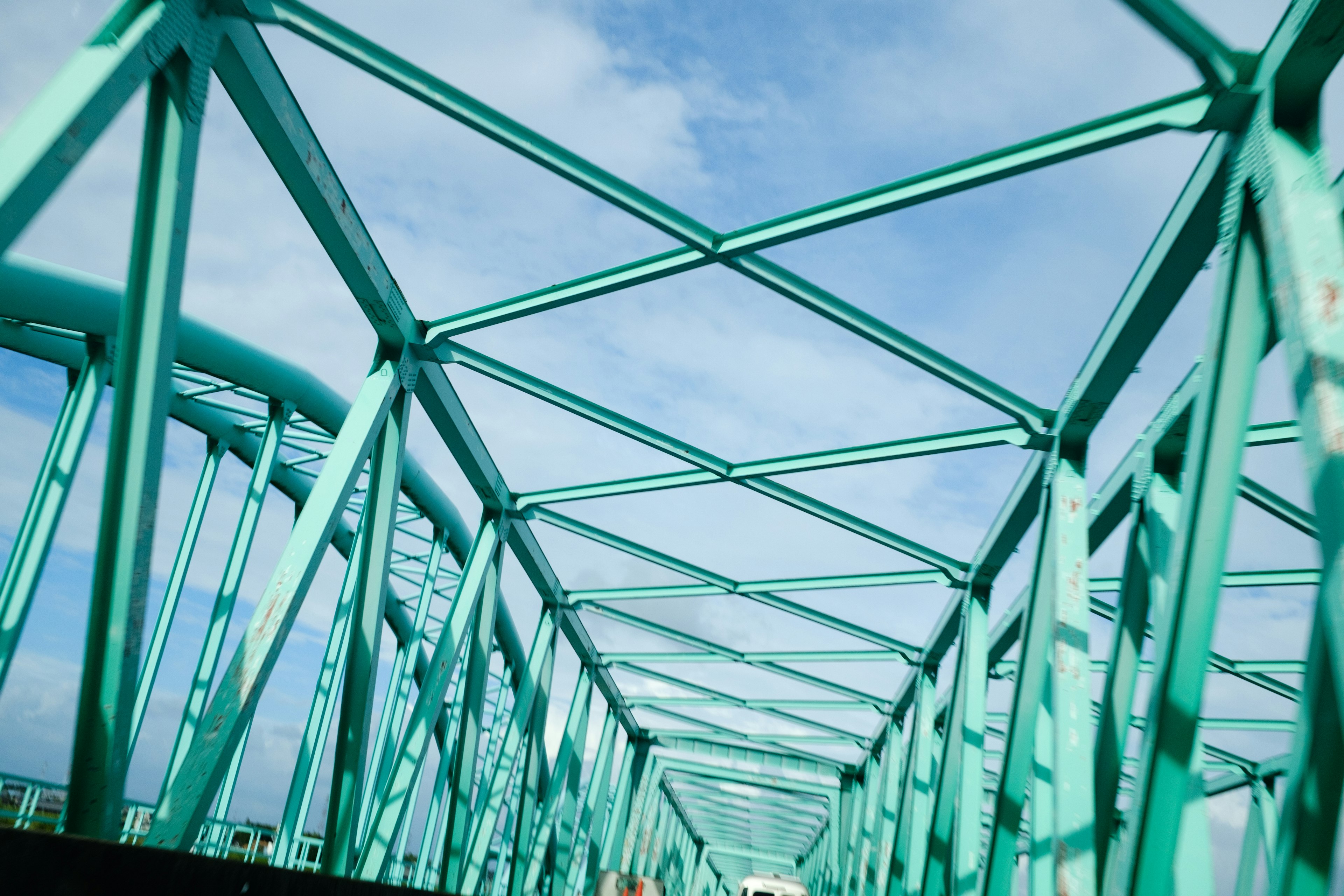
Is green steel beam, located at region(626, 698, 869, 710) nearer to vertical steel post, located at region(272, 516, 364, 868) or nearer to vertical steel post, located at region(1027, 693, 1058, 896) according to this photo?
vertical steel post, located at region(272, 516, 364, 868)

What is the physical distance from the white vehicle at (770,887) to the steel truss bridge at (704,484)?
2.19 meters

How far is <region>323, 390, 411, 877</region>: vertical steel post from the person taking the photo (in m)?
8.54

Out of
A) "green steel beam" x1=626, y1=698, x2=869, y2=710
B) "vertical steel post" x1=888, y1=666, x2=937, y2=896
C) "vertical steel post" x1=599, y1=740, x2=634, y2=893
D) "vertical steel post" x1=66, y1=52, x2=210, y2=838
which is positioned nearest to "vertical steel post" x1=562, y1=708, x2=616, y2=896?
"vertical steel post" x1=599, y1=740, x2=634, y2=893

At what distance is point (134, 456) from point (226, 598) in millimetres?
8695

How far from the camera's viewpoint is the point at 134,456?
5277 millimetres

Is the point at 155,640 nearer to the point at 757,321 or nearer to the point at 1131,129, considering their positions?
the point at 757,321

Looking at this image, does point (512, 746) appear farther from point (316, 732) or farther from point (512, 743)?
point (316, 732)

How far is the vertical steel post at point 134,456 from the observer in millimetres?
5109

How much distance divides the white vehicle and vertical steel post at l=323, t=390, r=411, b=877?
11.5m

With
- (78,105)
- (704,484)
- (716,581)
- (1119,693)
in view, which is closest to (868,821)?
(716,581)

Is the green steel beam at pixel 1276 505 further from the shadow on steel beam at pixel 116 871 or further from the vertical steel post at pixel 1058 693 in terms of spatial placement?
the shadow on steel beam at pixel 116 871

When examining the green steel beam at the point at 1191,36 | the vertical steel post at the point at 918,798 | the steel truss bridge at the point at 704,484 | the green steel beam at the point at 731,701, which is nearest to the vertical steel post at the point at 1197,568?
the steel truss bridge at the point at 704,484

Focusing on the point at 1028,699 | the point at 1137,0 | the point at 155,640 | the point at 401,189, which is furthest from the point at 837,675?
the point at 1137,0

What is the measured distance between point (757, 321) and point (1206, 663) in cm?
551
